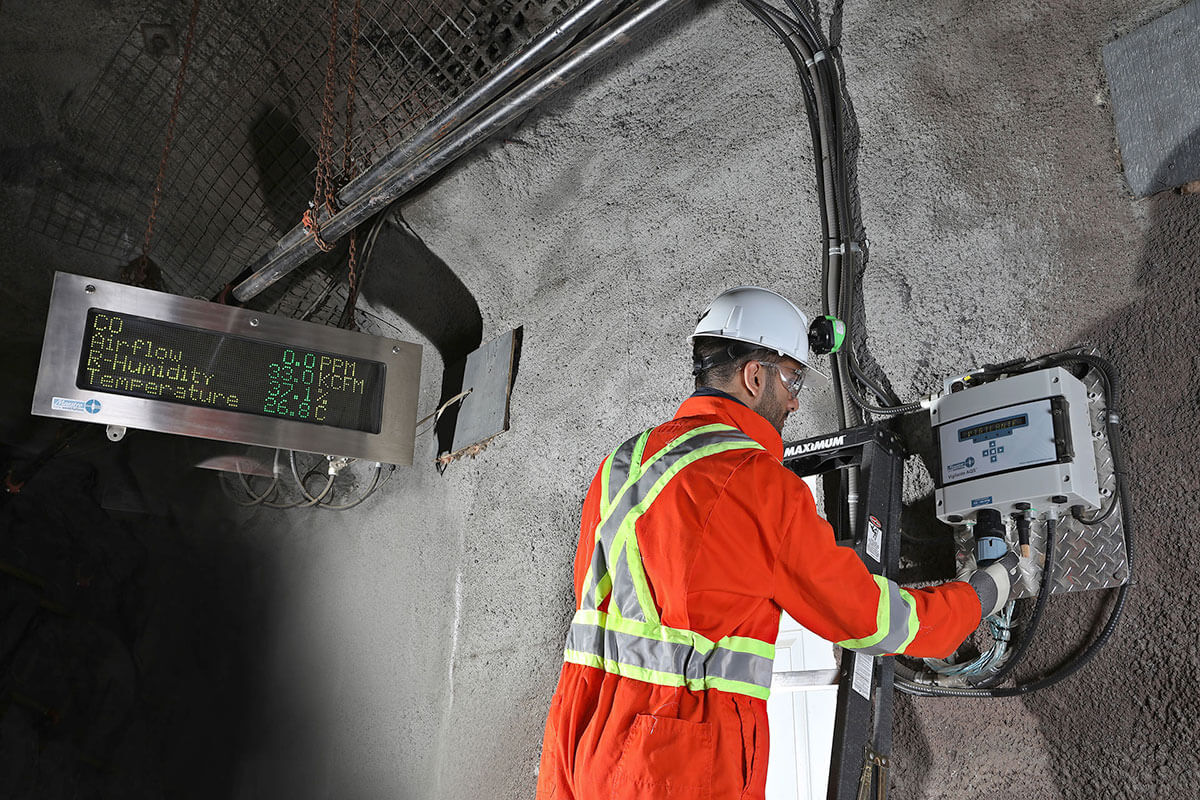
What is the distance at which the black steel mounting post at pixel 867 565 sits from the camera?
71.4 inches

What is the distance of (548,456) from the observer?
351 centimetres

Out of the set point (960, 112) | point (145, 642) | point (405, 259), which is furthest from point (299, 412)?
point (145, 642)

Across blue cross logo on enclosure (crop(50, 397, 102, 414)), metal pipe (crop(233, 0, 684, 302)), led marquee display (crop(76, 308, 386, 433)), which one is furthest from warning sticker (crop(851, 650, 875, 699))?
blue cross logo on enclosure (crop(50, 397, 102, 414))

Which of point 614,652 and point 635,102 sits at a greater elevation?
point 635,102

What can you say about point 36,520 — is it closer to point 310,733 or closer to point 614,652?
point 310,733

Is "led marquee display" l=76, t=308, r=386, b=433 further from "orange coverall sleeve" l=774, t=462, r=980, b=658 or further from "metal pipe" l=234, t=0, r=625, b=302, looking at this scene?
"orange coverall sleeve" l=774, t=462, r=980, b=658

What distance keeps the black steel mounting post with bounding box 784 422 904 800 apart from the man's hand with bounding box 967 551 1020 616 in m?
0.20

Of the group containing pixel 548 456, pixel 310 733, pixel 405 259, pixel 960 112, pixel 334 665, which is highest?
pixel 405 259

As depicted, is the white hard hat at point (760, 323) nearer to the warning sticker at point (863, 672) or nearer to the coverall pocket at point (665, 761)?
the warning sticker at point (863, 672)

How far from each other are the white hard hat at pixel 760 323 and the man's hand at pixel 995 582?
0.59 metres

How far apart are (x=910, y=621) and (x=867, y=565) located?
10.5 inches

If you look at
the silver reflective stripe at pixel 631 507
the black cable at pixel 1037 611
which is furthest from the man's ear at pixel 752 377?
the black cable at pixel 1037 611

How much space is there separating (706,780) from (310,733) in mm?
3816

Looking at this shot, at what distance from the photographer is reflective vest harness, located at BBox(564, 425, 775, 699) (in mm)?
1655
